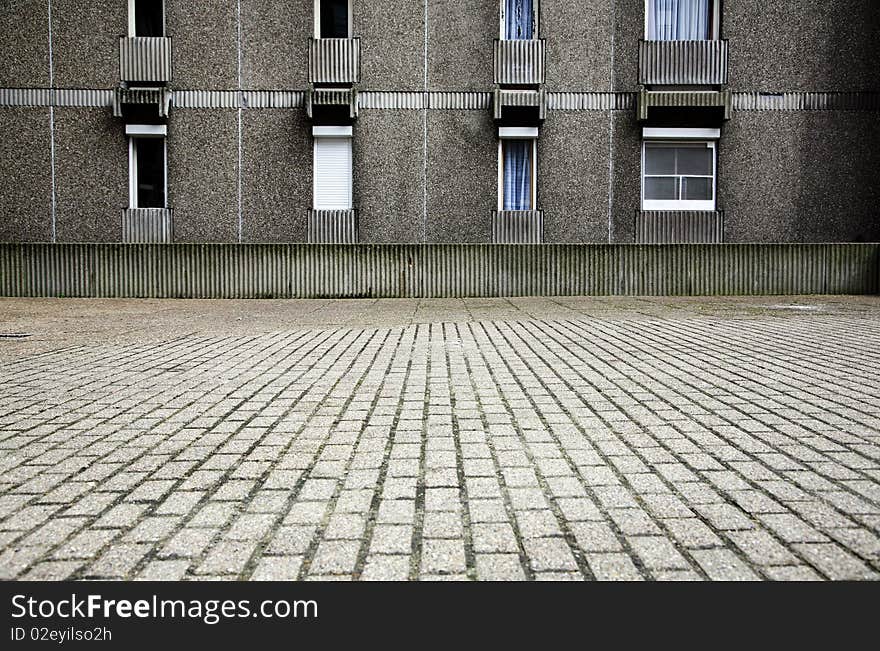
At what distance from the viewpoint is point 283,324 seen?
42.6 feet

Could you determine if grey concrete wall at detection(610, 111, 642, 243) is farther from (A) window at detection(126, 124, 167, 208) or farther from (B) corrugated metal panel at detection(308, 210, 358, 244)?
(A) window at detection(126, 124, 167, 208)

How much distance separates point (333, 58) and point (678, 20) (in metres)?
9.44

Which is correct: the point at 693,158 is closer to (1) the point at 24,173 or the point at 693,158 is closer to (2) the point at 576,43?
(2) the point at 576,43

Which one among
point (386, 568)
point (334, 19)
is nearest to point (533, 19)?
point (334, 19)

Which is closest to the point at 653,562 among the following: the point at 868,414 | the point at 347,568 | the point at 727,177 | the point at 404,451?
the point at 347,568

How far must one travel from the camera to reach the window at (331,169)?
21.6m

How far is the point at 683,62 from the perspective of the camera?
21.8 meters

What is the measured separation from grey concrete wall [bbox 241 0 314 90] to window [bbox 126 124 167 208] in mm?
2988

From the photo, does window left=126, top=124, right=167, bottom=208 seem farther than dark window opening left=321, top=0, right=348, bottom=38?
No

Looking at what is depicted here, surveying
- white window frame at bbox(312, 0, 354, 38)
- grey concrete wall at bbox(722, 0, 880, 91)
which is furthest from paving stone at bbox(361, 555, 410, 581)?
grey concrete wall at bbox(722, 0, 880, 91)

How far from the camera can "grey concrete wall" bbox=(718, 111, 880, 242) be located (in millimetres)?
21875

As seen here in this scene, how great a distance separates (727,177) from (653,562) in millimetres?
20755

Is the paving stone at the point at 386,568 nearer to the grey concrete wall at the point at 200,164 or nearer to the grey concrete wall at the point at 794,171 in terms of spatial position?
the grey concrete wall at the point at 200,164

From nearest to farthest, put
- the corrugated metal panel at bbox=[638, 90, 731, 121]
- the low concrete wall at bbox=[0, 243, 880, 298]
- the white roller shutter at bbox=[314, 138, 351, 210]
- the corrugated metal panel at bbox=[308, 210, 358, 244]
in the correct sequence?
the low concrete wall at bbox=[0, 243, 880, 298] → the corrugated metal panel at bbox=[638, 90, 731, 121] → the corrugated metal panel at bbox=[308, 210, 358, 244] → the white roller shutter at bbox=[314, 138, 351, 210]
